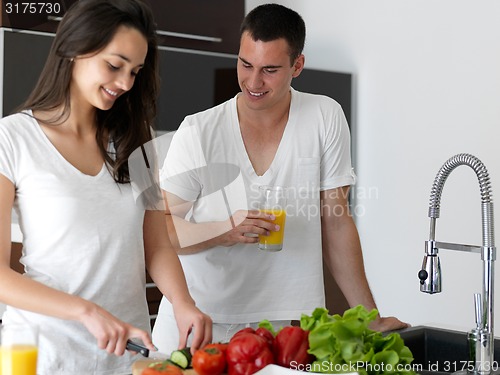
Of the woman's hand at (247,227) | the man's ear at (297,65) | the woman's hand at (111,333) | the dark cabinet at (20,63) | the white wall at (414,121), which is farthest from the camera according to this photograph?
the white wall at (414,121)

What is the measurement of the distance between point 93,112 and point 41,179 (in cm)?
20

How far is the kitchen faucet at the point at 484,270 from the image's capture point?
1504 mm

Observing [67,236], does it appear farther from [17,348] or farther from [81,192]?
[17,348]

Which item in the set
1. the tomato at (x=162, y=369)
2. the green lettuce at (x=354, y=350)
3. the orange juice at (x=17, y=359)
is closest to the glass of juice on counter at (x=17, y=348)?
the orange juice at (x=17, y=359)

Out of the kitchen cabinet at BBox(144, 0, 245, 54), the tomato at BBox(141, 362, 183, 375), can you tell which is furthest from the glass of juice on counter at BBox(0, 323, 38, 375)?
the kitchen cabinet at BBox(144, 0, 245, 54)

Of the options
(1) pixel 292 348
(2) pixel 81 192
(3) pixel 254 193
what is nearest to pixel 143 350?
(1) pixel 292 348

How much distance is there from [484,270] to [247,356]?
57 cm

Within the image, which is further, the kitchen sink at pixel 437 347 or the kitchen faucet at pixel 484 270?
the kitchen sink at pixel 437 347

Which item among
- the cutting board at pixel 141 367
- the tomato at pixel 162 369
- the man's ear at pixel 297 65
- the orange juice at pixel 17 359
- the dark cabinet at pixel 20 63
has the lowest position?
the cutting board at pixel 141 367

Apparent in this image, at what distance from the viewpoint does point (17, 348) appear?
3.40 ft

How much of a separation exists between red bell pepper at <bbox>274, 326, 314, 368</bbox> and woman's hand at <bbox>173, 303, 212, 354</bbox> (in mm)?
241

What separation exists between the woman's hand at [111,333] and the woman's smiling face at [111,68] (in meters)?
0.43

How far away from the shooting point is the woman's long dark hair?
4.80ft

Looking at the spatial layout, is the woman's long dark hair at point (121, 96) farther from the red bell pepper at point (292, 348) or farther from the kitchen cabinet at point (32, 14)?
the kitchen cabinet at point (32, 14)
